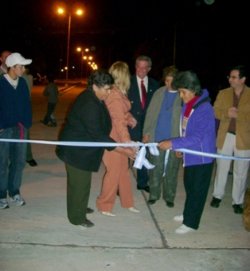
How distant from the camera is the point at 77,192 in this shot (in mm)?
4797

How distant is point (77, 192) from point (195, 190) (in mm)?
1289

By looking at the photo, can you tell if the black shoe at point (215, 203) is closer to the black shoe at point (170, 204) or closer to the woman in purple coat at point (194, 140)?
the black shoe at point (170, 204)

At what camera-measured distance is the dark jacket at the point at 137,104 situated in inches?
251

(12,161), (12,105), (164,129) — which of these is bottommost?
(12,161)

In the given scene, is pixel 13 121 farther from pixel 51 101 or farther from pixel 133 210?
pixel 51 101

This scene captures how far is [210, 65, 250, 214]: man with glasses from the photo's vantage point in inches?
219

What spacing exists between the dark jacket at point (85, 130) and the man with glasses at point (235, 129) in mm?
1755

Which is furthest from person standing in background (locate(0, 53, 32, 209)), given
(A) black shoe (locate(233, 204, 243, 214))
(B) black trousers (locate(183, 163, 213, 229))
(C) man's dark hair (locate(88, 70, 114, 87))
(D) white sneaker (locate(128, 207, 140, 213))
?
(A) black shoe (locate(233, 204, 243, 214))

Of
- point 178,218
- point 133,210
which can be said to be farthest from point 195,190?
point 133,210

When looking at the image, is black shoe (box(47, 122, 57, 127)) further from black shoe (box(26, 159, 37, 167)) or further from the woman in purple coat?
the woman in purple coat

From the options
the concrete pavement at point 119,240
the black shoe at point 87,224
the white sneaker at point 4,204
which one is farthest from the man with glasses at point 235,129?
the white sneaker at point 4,204

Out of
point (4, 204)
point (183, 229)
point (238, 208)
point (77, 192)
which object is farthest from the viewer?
point (238, 208)

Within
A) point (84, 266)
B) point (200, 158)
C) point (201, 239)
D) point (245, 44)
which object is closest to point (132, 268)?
point (84, 266)

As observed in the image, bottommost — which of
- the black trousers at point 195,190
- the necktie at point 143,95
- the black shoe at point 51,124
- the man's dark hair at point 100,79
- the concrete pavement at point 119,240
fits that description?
the concrete pavement at point 119,240
